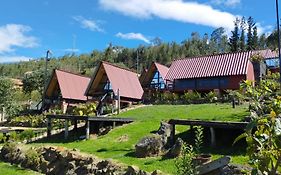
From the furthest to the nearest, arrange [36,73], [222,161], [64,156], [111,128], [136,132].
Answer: [36,73] < [111,128] < [136,132] < [64,156] < [222,161]

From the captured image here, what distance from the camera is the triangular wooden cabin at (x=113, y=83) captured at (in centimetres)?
3447

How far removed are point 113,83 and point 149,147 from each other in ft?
64.4

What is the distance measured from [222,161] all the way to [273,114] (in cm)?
681

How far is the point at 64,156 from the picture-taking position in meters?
15.5

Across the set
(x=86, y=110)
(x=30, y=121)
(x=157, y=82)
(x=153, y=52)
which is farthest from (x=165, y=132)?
(x=153, y=52)

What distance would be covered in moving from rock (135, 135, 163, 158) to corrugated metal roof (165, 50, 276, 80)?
19.8m

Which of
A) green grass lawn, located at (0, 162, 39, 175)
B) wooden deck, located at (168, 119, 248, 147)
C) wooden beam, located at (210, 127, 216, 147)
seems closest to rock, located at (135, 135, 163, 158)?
wooden deck, located at (168, 119, 248, 147)

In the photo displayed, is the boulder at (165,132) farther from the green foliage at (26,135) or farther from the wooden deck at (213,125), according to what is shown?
the green foliage at (26,135)

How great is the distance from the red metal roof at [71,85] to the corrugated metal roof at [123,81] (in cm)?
398

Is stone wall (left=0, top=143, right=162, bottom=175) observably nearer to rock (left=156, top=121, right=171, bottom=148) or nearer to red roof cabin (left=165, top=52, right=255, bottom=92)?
rock (left=156, top=121, right=171, bottom=148)

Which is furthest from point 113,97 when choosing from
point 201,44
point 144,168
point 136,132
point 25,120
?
point 201,44

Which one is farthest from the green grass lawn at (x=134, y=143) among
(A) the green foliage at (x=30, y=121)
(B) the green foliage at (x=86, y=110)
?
(A) the green foliage at (x=30, y=121)

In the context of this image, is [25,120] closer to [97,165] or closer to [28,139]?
[28,139]

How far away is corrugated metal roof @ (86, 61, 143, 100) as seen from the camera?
3416 centimetres
